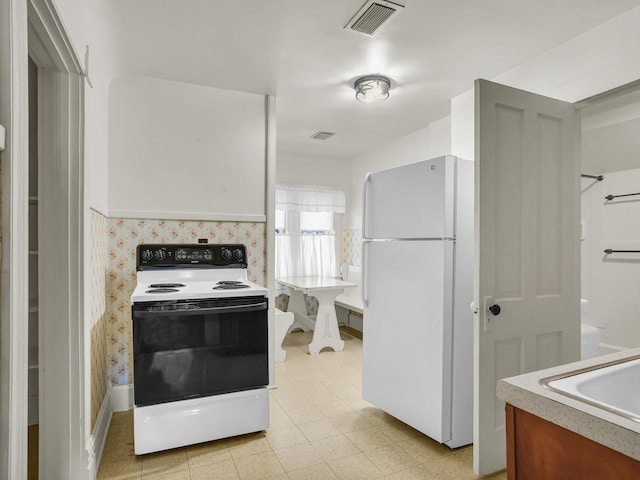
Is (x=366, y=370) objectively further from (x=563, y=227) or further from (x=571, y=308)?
(x=563, y=227)

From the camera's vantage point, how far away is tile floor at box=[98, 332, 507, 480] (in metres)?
2.07

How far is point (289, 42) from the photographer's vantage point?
7.92ft

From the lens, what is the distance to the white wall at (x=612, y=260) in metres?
3.25

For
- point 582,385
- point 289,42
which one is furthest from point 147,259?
point 582,385

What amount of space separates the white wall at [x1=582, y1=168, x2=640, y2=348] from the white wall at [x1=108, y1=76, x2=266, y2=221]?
2876 millimetres

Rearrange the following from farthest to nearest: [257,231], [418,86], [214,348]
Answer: [257,231]
[418,86]
[214,348]

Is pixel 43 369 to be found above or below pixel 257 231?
below

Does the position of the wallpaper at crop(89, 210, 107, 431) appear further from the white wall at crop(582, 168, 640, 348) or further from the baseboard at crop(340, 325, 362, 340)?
the white wall at crop(582, 168, 640, 348)

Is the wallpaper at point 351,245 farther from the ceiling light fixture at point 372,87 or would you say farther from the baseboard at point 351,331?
the ceiling light fixture at point 372,87

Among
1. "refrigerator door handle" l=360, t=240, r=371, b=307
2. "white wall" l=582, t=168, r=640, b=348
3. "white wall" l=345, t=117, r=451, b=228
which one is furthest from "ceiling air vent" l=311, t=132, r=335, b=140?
"white wall" l=582, t=168, r=640, b=348

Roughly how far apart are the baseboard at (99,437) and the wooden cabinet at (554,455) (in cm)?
184

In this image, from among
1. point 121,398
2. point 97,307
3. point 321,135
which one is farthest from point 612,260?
point 121,398

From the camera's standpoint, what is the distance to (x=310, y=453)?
2273mm

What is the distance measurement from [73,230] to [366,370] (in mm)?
2010
